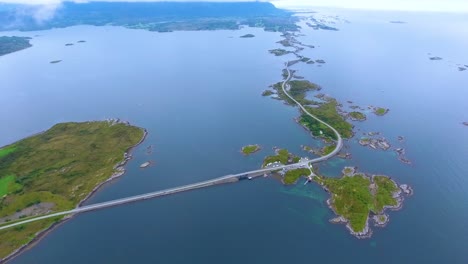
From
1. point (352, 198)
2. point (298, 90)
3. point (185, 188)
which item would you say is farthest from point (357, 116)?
point (185, 188)

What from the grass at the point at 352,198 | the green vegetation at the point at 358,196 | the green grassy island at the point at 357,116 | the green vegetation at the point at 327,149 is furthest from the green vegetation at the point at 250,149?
the green grassy island at the point at 357,116

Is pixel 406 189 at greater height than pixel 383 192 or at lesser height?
lesser

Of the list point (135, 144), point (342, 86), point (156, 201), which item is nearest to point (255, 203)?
point (156, 201)

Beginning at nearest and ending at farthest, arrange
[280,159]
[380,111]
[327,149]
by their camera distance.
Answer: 1. [280,159]
2. [327,149]
3. [380,111]

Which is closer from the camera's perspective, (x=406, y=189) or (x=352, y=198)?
(x=352, y=198)

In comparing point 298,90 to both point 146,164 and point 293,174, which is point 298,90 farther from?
point 146,164

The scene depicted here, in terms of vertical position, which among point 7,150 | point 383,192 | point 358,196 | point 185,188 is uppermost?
point 7,150

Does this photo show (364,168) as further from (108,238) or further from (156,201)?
(108,238)
